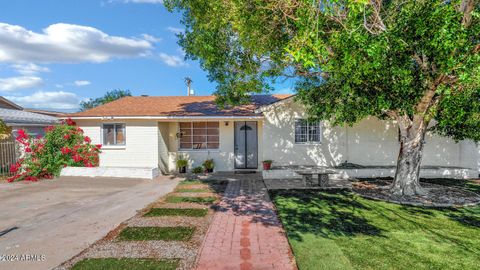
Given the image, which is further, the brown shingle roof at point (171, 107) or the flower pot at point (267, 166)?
the brown shingle roof at point (171, 107)

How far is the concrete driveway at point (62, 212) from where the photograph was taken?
5.25 meters

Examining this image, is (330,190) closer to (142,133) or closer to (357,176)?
(357,176)

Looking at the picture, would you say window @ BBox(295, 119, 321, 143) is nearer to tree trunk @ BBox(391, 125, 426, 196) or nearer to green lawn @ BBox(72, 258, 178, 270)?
tree trunk @ BBox(391, 125, 426, 196)

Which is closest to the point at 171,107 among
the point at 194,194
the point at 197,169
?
the point at 197,169

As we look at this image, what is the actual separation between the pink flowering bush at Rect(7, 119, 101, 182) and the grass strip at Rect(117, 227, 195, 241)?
30.4 ft

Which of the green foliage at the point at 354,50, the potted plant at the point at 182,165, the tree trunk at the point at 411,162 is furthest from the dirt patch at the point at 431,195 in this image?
the potted plant at the point at 182,165

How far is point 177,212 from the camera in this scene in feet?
25.1

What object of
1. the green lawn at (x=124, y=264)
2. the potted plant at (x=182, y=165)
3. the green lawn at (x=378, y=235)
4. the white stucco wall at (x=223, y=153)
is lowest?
the green lawn at (x=124, y=264)

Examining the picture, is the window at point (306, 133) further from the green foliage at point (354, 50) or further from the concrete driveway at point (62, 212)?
the concrete driveway at point (62, 212)

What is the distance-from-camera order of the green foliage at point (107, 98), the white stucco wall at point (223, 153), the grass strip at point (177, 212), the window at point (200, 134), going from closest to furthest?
1. the grass strip at point (177, 212)
2. the white stucco wall at point (223, 153)
3. the window at point (200, 134)
4. the green foliage at point (107, 98)

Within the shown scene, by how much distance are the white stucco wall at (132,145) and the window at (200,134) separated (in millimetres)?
1755

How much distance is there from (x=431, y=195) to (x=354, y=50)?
6037mm

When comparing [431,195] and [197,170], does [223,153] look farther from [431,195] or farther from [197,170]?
[431,195]

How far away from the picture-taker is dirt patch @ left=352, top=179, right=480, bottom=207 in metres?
8.30
